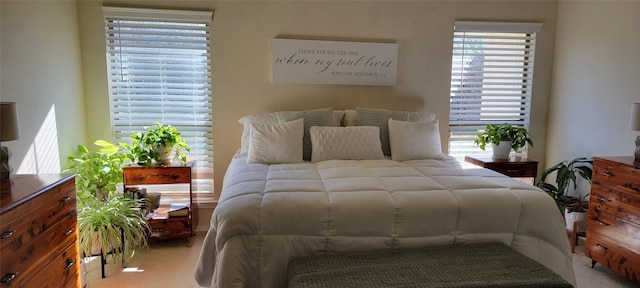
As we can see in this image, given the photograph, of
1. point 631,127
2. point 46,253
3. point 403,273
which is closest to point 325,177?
point 403,273

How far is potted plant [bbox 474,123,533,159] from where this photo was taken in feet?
12.1

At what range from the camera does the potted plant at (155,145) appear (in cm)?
315

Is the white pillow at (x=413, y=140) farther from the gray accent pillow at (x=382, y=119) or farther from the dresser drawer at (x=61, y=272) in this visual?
the dresser drawer at (x=61, y=272)

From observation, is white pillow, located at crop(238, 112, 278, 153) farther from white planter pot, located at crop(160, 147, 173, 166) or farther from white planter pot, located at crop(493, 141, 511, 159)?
white planter pot, located at crop(493, 141, 511, 159)

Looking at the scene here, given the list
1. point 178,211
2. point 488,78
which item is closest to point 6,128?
point 178,211

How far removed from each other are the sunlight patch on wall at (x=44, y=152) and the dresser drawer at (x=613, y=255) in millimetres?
3890

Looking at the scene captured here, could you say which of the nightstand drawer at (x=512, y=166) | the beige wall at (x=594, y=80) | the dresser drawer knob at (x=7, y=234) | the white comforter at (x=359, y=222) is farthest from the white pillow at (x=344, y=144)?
the beige wall at (x=594, y=80)

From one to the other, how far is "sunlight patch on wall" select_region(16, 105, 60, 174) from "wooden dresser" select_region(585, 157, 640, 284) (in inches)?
152

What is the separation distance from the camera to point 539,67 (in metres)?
3.97

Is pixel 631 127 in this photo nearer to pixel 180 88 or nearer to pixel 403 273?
pixel 403 273

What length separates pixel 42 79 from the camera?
2752 millimetres

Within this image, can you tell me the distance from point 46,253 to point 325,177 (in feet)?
4.83

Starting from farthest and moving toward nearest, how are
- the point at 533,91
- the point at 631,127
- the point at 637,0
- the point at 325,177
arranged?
1. the point at 533,91
2. the point at 637,0
3. the point at 631,127
4. the point at 325,177

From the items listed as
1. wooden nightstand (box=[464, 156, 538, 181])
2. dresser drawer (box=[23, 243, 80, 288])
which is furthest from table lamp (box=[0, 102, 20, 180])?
wooden nightstand (box=[464, 156, 538, 181])
